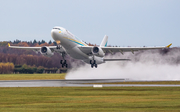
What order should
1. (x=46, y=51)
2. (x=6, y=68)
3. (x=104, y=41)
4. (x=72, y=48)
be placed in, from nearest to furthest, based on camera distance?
1. (x=72, y=48)
2. (x=46, y=51)
3. (x=104, y=41)
4. (x=6, y=68)

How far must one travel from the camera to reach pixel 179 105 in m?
21.8

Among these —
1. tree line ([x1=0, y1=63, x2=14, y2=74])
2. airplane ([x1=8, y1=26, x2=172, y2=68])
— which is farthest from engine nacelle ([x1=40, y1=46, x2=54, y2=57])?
tree line ([x1=0, y1=63, x2=14, y2=74])

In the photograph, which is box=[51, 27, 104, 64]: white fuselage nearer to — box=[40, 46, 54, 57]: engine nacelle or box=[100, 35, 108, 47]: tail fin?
box=[40, 46, 54, 57]: engine nacelle

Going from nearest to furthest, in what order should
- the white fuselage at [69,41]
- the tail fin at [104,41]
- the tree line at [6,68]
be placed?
the white fuselage at [69,41], the tail fin at [104,41], the tree line at [6,68]

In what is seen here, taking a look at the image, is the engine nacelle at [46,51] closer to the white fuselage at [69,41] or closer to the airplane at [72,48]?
the airplane at [72,48]

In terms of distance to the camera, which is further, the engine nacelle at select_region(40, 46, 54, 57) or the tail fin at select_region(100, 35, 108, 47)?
the tail fin at select_region(100, 35, 108, 47)

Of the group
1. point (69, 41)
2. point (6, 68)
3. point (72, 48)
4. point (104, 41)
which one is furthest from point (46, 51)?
point (6, 68)

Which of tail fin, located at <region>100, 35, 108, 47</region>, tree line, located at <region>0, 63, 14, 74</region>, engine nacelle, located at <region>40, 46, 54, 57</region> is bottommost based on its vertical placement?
tree line, located at <region>0, 63, 14, 74</region>

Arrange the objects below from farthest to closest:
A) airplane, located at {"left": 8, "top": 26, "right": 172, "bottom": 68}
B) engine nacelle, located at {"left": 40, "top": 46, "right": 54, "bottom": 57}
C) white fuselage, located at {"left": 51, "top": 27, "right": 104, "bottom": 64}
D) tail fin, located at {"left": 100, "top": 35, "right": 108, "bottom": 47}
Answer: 1. tail fin, located at {"left": 100, "top": 35, "right": 108, "bottom": 47}
2. engine nacelle, located at {"left": 40, "top": 46, "right": 54, "bottom": 57}
3. airplane, located at {"left": 8, "top": 26, "right": 172, "bottom": 68}
4. white fuselage, located at {"left": 51, "top": 27, "right": 104, "bottom": 64}

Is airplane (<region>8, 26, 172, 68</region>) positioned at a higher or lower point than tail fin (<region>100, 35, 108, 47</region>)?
lower

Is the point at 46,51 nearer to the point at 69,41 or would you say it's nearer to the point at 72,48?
the point at 72,48

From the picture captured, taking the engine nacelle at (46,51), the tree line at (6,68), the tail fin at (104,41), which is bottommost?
the tree line at (6,68)

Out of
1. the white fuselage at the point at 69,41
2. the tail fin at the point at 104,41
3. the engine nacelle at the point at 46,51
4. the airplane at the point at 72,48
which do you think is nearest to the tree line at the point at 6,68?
the tail fin at the point at 104,41

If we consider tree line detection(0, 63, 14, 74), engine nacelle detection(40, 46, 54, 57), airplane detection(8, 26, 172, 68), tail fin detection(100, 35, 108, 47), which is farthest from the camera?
tree line detection(0, 63, 14, 74)
